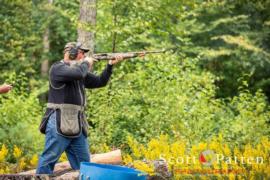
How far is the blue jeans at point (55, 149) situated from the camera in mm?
7699

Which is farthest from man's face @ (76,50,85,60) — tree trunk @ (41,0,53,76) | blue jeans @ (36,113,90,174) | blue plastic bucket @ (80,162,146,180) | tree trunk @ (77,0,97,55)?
tree trunk @ (41,0,53,76)

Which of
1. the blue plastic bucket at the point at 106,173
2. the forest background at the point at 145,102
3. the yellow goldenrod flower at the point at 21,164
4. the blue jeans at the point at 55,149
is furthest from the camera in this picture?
the forest background at the point at 145,102

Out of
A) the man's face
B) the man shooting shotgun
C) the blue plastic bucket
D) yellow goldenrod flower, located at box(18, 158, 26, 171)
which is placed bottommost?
yellow goldenrod flower, located at box(18, 158, 26, 171)

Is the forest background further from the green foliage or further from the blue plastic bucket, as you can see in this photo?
the blue plastic bucket

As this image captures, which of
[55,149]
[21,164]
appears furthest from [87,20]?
[55,149]

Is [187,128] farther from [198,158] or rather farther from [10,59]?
[10,59]

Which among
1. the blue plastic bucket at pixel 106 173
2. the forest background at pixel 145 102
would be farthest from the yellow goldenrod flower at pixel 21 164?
the blue plastic bucket at pixel 106 173

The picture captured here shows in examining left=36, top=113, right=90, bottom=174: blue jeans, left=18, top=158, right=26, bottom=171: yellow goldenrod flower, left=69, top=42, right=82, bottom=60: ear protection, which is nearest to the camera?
left=36, top=113, right=90, bottom=174: blue jeans

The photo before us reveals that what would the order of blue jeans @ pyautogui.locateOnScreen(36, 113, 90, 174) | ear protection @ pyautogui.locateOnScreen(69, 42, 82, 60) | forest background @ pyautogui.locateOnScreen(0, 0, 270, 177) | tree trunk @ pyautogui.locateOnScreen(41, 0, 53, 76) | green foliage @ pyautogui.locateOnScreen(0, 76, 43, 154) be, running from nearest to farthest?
blue jeans @ pyautogui.locateOnScreen(36, 113, 90, 174)
ear protection @ pyautogui.locateOnScreen(69, 42, 82, 60)
green foliage @ pyautogui.locateOnScreen(0, 76, 43, 154)
forest background @ pyautogui.locateOnScreen(0, 0, 270, 177)
tree trunk @ pyautogui.locateOnScreen(41, 0, 53, 76)

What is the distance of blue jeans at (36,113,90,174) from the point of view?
7.70 metres

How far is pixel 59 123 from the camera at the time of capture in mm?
7750

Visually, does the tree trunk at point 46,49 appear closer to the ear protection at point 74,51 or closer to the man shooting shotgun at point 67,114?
the ear protection at point 74,51

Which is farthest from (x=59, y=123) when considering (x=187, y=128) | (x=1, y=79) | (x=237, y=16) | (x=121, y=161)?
(x=237, y=16)

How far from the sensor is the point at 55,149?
7691mm
